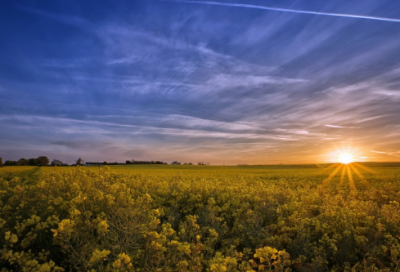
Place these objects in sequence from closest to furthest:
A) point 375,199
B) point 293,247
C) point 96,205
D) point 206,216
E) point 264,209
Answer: point 293,247 < point 96,205 < point 206,216 < point 264,209 < point 375,199

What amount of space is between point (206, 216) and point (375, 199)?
8742 mm

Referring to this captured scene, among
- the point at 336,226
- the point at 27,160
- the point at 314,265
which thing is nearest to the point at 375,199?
the point at 336,226

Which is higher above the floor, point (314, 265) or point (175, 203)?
point (175, 203)

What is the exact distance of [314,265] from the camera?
4.77 m

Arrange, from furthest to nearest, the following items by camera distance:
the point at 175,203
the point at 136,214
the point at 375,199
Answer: the point at 375,199 → the point at 175,203 → the point at 136,214

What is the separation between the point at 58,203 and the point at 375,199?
1228 cm

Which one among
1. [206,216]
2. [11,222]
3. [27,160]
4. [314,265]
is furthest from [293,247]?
[27,160]

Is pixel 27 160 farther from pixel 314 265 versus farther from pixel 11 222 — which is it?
pixel 314 265

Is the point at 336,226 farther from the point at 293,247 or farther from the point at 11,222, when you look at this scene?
the point at 11,222

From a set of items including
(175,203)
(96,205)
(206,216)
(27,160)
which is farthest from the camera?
(27,160)

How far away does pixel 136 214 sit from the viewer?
4727mm

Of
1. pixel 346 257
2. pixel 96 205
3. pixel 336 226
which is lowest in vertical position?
pixel 346 257

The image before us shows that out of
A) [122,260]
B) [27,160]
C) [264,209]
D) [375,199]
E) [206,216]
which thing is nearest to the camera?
[122,260]

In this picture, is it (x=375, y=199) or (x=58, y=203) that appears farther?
(x=375, y=199)
